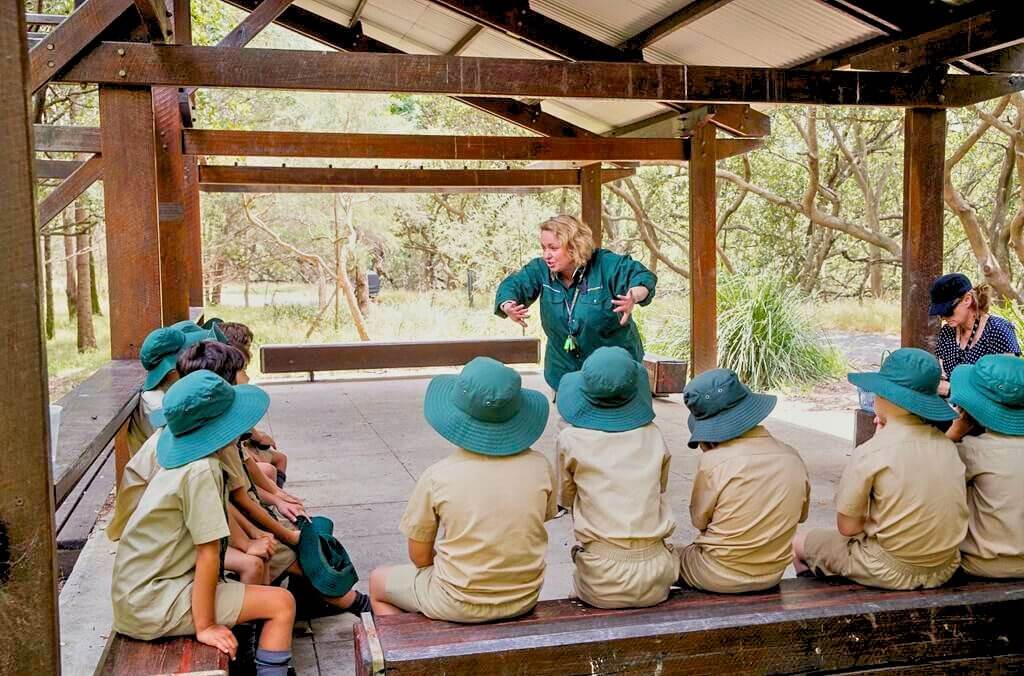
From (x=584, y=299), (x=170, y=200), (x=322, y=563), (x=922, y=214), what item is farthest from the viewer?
(x=170, y=200)

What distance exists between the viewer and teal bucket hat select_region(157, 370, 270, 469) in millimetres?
2520

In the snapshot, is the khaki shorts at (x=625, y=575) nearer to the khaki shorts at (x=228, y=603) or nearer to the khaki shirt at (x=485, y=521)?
the khaki shirt at (x=485, y=521)

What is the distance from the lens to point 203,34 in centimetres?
1423

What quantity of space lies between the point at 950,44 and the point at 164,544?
197 inches

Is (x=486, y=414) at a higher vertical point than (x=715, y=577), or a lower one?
higher

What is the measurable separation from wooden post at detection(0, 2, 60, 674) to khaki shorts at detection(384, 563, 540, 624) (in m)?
0.99

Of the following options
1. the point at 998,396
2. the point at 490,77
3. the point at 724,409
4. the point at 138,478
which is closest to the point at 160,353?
the point at 138,478

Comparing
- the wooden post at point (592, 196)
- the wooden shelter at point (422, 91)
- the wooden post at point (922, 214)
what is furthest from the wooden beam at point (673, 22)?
the wooden post at point (592, 196)

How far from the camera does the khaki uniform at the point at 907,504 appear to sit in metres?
2.73

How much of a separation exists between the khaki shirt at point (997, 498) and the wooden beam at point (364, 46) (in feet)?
21.9

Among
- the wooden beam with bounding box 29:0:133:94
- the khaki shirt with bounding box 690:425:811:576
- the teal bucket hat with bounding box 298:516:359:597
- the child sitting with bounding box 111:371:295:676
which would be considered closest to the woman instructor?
the teal bucket hat with bounding box 298:516:359:597

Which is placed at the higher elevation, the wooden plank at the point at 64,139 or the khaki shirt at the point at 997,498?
the wooden plank at the point at 64,139

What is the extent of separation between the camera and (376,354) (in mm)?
10516

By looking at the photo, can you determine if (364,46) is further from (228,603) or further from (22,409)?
(22,409)
